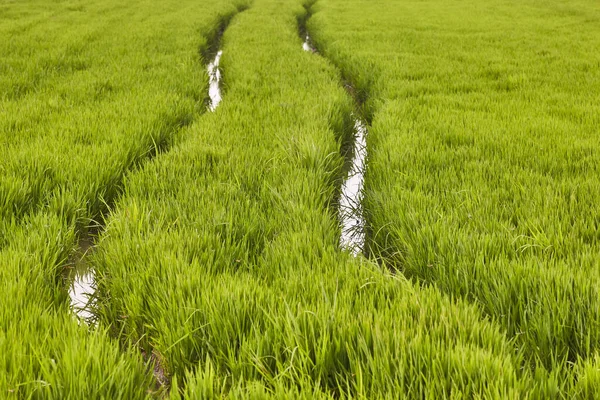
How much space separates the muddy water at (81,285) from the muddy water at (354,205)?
109 centimetres

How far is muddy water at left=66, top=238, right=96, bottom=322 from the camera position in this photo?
5.19 feet

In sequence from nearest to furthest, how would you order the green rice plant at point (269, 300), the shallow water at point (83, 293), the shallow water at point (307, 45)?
the green rice plant at point (269, 300) < the shallow water at point (83, 293) < the shallow water at point (307, 45)

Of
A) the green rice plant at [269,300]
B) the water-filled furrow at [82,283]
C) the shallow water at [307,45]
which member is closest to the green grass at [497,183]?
the green rice plant at [269,300]

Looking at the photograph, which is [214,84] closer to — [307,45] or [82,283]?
[307,45]

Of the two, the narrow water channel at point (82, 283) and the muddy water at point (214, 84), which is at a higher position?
the muddy water at point (214, 84)

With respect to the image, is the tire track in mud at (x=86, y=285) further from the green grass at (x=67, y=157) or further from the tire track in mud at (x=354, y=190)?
the tire track in mud at (x=354, y=190)

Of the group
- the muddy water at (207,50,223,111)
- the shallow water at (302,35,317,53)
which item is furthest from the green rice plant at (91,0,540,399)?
the shallow water at (302,35,317,53)

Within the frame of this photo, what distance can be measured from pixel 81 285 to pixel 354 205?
156cm

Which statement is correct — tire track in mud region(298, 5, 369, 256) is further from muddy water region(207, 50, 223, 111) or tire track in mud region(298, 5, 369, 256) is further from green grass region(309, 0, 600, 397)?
muddy water region(207, 50, 223, 111)

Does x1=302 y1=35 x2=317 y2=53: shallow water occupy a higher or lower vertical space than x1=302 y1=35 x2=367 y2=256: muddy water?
higher

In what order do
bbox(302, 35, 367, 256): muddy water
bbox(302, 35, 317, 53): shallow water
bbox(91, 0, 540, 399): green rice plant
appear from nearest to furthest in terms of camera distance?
bbox(91, 0, 540, 399): green rice plant < bbox(302, 35, 367, 256): muddy water < bbox(302, 35, 317, 53): shallow water

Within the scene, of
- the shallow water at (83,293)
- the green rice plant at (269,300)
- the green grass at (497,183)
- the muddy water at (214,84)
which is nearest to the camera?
the green rice plant at (269,300)

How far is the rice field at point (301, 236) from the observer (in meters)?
1.03

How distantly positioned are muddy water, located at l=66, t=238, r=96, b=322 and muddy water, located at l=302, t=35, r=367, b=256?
3.59ft
